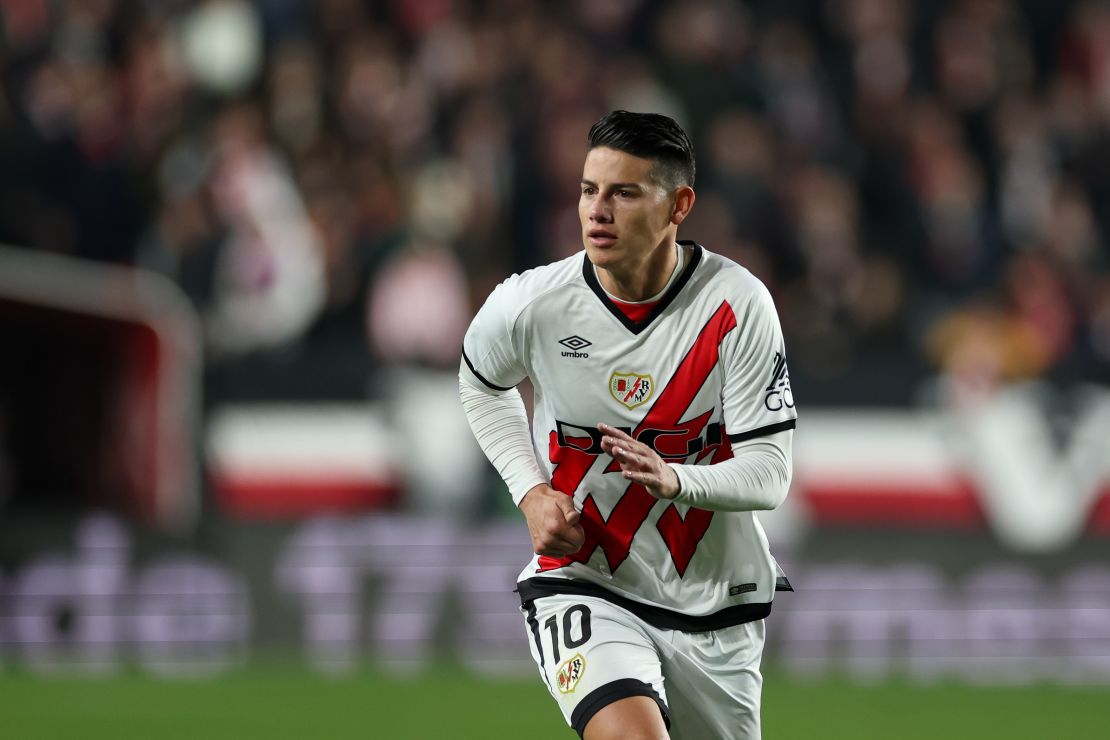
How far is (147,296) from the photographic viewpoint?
500 inches

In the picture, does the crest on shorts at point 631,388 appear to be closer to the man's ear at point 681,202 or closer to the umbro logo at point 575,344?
the umbro logo at point 575,344

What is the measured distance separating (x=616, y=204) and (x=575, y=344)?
1.63 ft

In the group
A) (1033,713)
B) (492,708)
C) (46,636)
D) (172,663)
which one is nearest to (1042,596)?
(1033,713)

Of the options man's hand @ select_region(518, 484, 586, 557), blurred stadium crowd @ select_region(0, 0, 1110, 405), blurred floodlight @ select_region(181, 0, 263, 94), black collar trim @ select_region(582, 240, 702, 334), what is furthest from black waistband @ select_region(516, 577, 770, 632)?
blurred floodlight @ select_region(181, 0, 263, 94)

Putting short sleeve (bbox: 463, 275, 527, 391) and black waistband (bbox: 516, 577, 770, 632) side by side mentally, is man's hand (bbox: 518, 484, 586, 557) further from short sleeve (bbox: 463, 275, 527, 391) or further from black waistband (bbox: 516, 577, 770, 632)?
short sleeve (bbox: 463, 275, 527, 391)

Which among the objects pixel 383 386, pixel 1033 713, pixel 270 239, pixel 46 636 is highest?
pixel 270 239

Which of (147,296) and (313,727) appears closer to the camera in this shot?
(313,727)

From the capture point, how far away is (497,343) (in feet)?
18.7

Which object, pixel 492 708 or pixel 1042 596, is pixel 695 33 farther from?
pixel 492 708

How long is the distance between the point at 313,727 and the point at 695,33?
7494 mm

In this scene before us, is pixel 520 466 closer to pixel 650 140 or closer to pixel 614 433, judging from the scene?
pixel 614 433

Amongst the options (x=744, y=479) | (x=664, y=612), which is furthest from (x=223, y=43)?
(x=744, y=479)

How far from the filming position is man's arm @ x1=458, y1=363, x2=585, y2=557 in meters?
5.31

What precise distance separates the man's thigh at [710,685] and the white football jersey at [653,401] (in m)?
0.06
